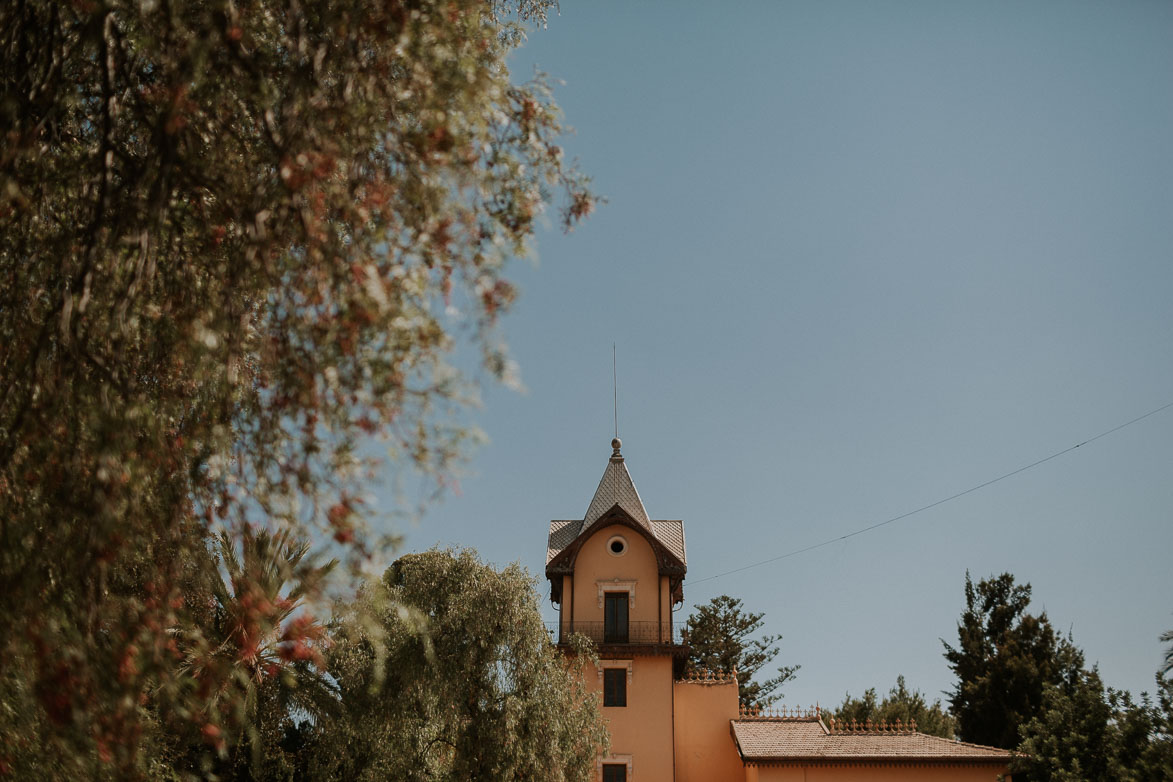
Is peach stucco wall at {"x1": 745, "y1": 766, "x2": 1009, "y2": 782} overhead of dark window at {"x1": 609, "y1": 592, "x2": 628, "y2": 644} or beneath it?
beneath

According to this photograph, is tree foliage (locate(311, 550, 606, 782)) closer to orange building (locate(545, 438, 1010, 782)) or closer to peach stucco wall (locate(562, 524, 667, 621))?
orange building (locate(545, 438, 1010, 782))

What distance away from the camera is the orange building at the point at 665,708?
875 inches

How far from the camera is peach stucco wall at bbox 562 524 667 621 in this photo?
995 inches

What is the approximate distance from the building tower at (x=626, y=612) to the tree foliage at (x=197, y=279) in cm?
2074

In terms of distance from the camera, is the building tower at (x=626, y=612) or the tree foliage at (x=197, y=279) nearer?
the tree foliage at (x=197, y=279)

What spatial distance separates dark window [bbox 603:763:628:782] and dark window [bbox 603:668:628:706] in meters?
1.44

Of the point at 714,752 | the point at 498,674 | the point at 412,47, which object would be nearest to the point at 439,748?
the point at 498,674

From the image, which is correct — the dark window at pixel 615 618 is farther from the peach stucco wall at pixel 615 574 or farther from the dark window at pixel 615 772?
the dark window at pixel 615 772

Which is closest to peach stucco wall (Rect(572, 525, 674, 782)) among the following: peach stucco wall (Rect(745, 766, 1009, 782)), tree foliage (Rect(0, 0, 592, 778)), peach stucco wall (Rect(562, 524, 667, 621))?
peach stucco wall (Rect(562, 524, 667, 621))

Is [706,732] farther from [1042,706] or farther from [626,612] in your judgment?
[1042,706]

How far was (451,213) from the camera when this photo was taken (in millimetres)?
4406

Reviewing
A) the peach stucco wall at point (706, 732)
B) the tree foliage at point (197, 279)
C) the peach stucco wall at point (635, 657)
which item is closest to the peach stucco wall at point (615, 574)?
the peach stucco wall at point (635, 657)

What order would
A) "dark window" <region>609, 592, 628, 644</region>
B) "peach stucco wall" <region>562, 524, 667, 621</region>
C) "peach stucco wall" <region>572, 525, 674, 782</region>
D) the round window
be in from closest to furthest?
"peach stucco wall" <region>572, 525, 674, 782</region>, "dark window" <region>609, 592, 628, 644</region>, "peach stucco wall" <region>562, 524, 667, 621</region>, the round window

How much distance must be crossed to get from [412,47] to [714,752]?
23.7 metres
